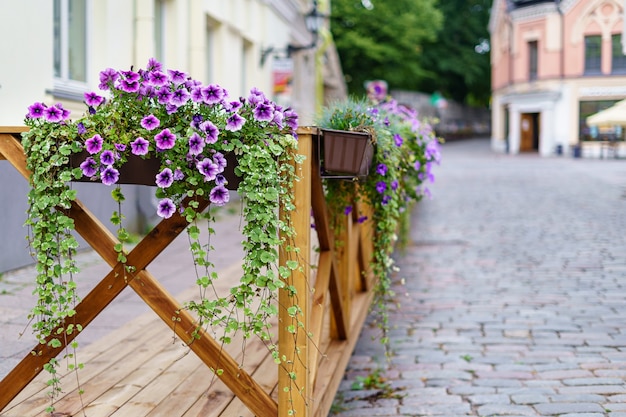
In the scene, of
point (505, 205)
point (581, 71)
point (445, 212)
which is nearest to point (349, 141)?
point (445, 212)

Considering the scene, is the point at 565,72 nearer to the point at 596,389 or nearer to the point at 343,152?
the point at 596,389

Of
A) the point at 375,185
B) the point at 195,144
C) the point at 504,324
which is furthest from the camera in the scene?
the point at 504,324

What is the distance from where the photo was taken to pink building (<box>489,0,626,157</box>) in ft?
123

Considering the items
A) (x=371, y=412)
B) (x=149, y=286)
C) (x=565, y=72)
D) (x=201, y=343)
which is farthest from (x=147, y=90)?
(x=565, y=72)

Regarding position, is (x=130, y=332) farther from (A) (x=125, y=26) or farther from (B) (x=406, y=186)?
(A) (x=125, y=26)

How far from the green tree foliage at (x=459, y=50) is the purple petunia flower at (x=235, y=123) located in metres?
48.1

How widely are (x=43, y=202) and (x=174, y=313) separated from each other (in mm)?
590

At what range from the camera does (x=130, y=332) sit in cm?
540

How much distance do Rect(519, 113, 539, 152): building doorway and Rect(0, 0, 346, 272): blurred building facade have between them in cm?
2738

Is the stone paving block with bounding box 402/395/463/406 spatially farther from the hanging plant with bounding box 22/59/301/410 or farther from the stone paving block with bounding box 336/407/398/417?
the hanging plant with bounding box 22/59/301/410

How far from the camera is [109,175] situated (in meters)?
2.88

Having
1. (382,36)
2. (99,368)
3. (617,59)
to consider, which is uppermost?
(382,36)

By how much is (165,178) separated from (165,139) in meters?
0.13

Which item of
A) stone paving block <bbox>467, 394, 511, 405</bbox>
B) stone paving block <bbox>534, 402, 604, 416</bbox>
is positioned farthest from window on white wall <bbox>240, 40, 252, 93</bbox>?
stone paving block <bbox>534, 402, 604, 416</bbox>
